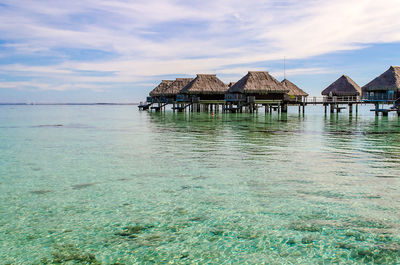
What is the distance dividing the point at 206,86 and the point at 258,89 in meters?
7.98

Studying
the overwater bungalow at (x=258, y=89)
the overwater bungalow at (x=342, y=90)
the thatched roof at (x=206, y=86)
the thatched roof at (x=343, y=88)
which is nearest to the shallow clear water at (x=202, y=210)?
the overwater bungalow at (x=258, y=89)

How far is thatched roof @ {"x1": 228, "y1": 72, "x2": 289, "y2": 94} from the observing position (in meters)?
39.9

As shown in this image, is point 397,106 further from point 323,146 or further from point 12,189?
point 12,189

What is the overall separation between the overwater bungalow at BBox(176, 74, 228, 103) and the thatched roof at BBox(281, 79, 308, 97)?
8.30 m

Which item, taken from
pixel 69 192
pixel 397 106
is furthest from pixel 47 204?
pixel 397 106

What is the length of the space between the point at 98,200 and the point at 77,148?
732 cm

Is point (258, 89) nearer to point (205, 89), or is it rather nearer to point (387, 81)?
point (205, 89)

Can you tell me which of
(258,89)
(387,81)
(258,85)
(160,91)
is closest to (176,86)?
(160,91)

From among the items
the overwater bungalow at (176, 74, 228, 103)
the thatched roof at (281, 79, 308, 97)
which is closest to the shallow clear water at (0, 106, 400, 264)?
the overwater bungalow at (176, 74, 228, 103)

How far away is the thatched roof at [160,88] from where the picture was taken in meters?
54.7

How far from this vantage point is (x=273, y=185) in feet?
23.5

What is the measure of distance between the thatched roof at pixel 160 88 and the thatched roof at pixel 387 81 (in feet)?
92.6

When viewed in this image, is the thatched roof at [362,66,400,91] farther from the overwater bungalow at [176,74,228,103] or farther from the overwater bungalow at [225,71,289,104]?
the overwater bungalow at [176,74,228,103]

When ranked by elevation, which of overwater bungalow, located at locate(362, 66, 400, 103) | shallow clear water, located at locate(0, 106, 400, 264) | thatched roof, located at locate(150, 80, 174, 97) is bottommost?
shallow clear water, located at locate(0, 106, 400, 264)
